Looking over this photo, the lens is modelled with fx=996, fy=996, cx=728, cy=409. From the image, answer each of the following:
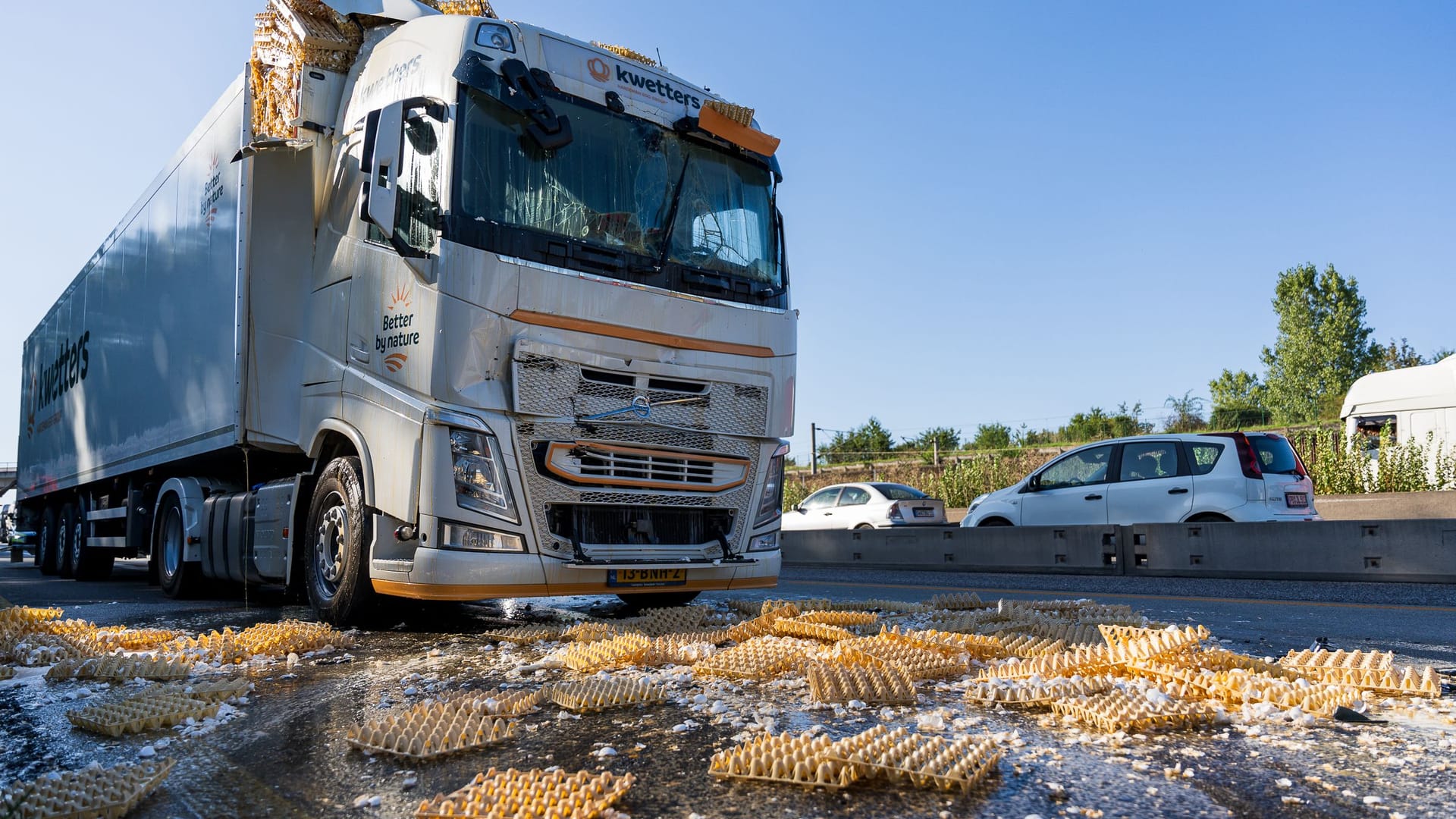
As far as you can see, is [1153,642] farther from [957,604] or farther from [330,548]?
[330,548]

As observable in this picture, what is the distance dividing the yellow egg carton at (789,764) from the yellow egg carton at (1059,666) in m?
1.52

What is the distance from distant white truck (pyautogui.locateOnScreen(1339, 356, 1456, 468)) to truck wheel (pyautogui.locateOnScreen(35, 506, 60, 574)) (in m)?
22.7

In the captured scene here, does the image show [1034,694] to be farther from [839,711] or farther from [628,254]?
[628,254]

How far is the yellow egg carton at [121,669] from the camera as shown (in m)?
4.64

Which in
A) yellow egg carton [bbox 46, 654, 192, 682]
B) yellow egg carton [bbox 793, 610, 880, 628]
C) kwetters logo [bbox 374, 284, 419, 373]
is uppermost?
kwetters logo [bbox 374, 284, 419, 373]

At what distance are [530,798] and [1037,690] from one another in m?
2.07

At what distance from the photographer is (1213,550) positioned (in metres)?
11.0

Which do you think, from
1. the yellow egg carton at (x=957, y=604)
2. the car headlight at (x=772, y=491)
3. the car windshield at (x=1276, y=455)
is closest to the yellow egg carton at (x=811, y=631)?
the car headlight at (x=772, y=491)

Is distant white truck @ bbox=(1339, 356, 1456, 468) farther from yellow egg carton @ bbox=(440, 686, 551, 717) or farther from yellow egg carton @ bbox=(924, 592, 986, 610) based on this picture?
yellow egg carton @ bbox=(440, 686, 551, 717)

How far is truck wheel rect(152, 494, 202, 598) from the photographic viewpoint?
948 centimetres

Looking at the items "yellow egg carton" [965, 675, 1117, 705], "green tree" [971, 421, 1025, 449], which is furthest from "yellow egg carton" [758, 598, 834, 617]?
"green tree" [971, 421, 1025, 449]

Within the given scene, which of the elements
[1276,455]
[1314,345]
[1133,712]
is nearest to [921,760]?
[1133,712]

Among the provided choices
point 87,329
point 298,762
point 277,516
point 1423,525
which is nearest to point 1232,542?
point 1423,525

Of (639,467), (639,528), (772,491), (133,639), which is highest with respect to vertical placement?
(639,467)
